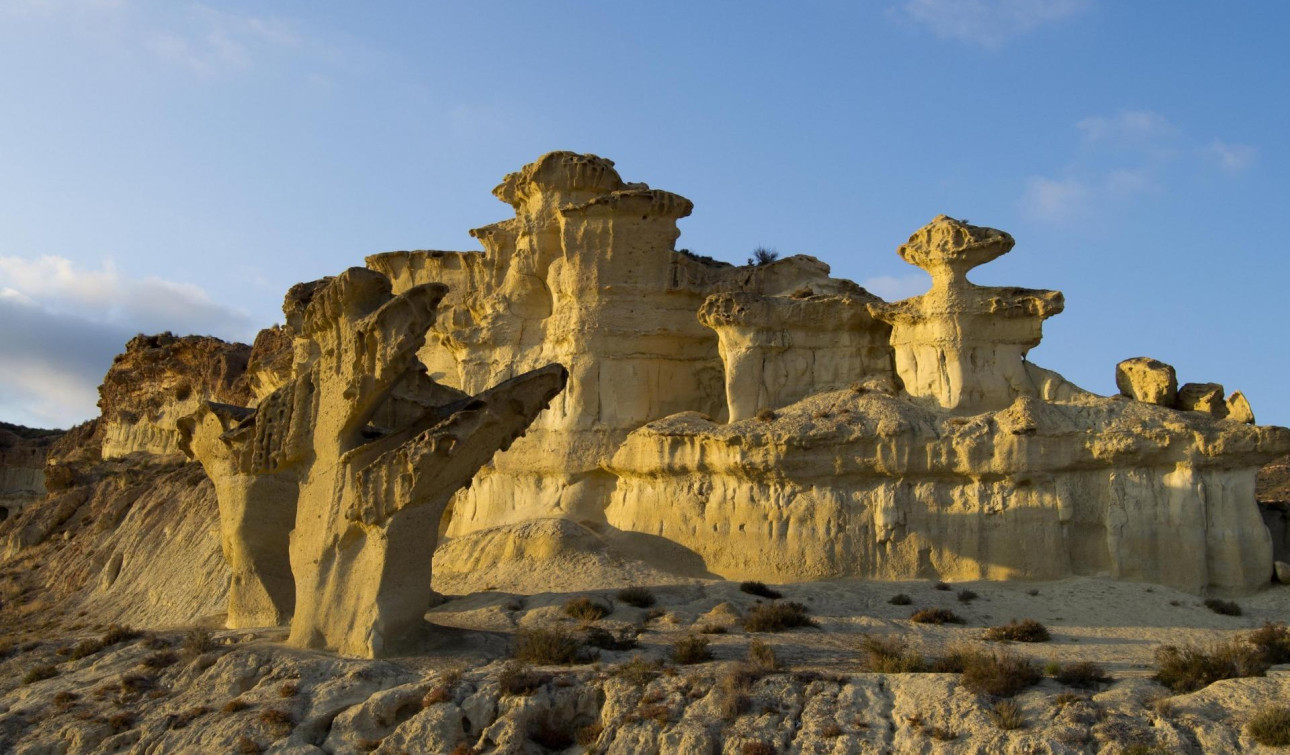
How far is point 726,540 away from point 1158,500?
8533 millimetres

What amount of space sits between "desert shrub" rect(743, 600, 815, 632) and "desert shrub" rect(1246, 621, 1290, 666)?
21.6ft

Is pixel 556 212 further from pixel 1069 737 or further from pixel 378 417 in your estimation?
pixel 1069 737

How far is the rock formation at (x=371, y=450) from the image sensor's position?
16.9 meters

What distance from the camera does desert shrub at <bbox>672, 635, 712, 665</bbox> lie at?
52.4 feet

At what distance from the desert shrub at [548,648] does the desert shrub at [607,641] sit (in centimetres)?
34

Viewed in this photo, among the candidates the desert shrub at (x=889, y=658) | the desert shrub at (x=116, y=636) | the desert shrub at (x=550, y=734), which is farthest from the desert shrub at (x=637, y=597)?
the desert shrub at (x=116, y=636)

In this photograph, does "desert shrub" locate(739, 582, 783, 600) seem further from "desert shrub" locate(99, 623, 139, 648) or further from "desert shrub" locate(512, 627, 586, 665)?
"desert shrub" locate(99, 623, 139, 648)

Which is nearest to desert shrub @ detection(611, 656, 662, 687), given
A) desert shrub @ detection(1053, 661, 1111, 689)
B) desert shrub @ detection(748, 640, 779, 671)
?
desert shrub @ detection(748, 640, 779, 671)

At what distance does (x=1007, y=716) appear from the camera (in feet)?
43.9

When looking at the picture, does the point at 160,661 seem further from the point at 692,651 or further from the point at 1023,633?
the point at 1023,633

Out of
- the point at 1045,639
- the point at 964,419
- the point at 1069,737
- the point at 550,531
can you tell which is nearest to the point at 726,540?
the point at 550,531

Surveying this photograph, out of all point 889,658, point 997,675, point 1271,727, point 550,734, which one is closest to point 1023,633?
point 889,658

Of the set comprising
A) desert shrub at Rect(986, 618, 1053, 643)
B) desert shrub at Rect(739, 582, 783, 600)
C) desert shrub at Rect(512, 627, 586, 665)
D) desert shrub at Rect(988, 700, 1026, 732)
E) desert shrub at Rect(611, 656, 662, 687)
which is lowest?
desert shrub at Rect(988, 700, 1026, 732)

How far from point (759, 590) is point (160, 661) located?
1026 cm
